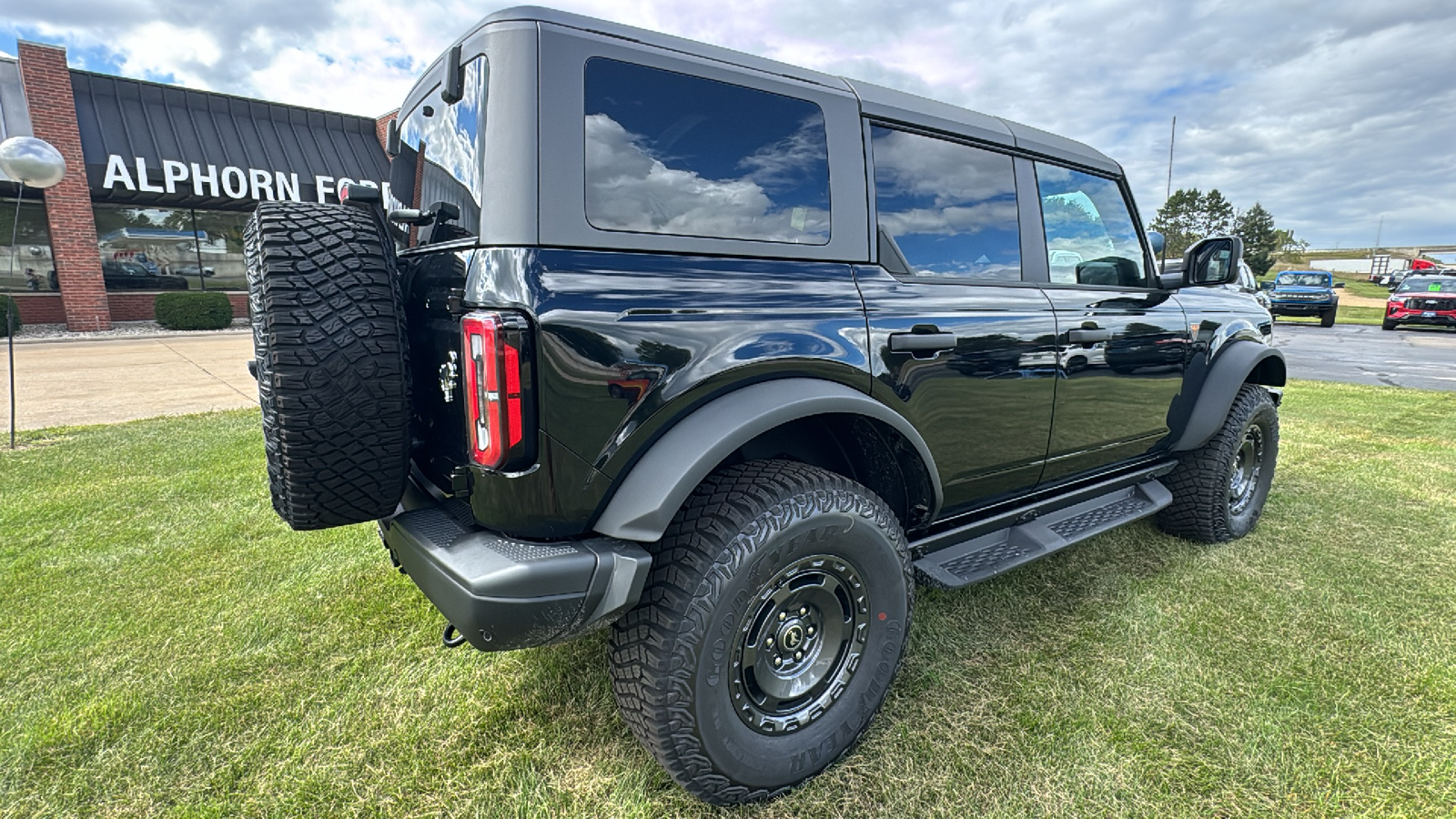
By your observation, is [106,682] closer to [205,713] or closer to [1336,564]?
[205,713]

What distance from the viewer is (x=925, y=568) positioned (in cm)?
234

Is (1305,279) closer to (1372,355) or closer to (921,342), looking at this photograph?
(1372,355)

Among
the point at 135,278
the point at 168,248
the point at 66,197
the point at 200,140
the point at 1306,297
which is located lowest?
the point at 1306,297

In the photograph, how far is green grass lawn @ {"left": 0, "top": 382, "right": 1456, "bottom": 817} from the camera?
73.3 inches

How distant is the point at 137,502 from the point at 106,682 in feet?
6.96

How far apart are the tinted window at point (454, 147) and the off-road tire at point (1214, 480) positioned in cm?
341

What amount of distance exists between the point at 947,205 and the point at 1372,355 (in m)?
15.4

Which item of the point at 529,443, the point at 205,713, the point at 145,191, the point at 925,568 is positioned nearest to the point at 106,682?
the point at 205,713

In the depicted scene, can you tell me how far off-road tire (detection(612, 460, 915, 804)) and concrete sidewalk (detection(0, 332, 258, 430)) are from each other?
164 inches

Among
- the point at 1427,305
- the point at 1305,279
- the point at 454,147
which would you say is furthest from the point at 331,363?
the point at 1305,279

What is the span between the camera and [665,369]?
1670mm

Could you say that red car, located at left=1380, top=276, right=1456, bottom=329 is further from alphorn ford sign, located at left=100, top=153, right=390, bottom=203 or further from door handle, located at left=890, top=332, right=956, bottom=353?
alphorn ford sign, located at left=100, top=153, right=390, bottom=203

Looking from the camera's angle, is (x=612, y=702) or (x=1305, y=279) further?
(x=1305, y=279)

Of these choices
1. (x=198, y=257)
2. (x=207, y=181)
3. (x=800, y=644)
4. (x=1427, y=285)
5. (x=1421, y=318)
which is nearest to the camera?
(x=800, y=644)
